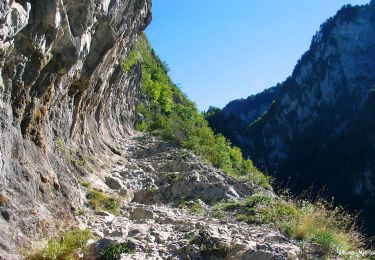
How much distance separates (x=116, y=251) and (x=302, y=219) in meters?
3.46

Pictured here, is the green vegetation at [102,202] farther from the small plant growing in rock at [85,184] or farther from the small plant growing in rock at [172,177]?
the small plant growing in rock at [172,177]

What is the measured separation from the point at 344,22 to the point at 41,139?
98.5m

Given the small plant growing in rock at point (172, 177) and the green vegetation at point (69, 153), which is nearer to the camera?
the green vegetation at point (69, 153)

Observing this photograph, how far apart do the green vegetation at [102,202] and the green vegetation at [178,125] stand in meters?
5.64

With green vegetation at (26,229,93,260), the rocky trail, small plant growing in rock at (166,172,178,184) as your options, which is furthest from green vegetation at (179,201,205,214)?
green vegetation at (26,229,93,260)

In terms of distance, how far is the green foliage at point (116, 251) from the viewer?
19.9 ft

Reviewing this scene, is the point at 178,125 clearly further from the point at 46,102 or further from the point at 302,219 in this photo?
the point at 302,219

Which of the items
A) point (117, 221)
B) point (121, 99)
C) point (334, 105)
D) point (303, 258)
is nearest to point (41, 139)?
point (117, 221)

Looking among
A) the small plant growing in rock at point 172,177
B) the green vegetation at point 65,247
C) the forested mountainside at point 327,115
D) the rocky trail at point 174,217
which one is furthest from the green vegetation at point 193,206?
the forested mountainside at point 327,115

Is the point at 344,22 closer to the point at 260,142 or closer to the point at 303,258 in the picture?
the point at 260,142

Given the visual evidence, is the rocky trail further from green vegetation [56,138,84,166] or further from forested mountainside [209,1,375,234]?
forested mountainside [209,1,375,234]

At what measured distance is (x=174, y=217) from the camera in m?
8.63

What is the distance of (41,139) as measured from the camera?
802 cm

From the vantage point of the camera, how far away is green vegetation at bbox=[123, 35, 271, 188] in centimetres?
1770
